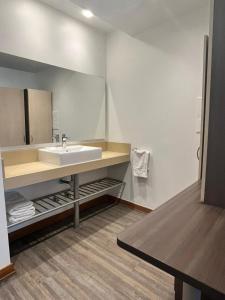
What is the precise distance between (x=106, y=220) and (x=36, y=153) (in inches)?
49.0

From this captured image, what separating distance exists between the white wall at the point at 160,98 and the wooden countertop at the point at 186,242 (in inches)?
60.8

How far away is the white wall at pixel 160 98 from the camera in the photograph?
88.2 inches

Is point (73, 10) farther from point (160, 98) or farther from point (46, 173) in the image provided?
point (46, 173)

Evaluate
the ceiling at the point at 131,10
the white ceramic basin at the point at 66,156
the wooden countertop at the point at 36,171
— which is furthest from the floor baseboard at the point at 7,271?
the ceiling at the point at 131,10

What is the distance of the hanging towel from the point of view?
2707mm

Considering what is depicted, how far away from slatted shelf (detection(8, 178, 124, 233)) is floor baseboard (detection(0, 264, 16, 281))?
0.32 meters

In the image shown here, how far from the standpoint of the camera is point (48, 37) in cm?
228

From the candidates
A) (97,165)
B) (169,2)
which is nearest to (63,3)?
(169,2)

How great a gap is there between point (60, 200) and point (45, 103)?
3.85 feet

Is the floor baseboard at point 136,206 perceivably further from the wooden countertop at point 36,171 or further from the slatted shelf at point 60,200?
the wooden countertop at point 36,171

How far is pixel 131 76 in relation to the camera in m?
2.76

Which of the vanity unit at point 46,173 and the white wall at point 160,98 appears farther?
the white wall at point 160,98


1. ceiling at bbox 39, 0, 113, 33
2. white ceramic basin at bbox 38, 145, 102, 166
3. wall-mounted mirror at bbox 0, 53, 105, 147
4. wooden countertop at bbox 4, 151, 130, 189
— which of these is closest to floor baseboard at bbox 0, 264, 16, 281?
wooden countertop at bbox 4, 151, 130, 189

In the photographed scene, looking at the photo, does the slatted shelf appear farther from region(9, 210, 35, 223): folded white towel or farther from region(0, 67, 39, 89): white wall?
region(0, 67, 39, 89): white wall
